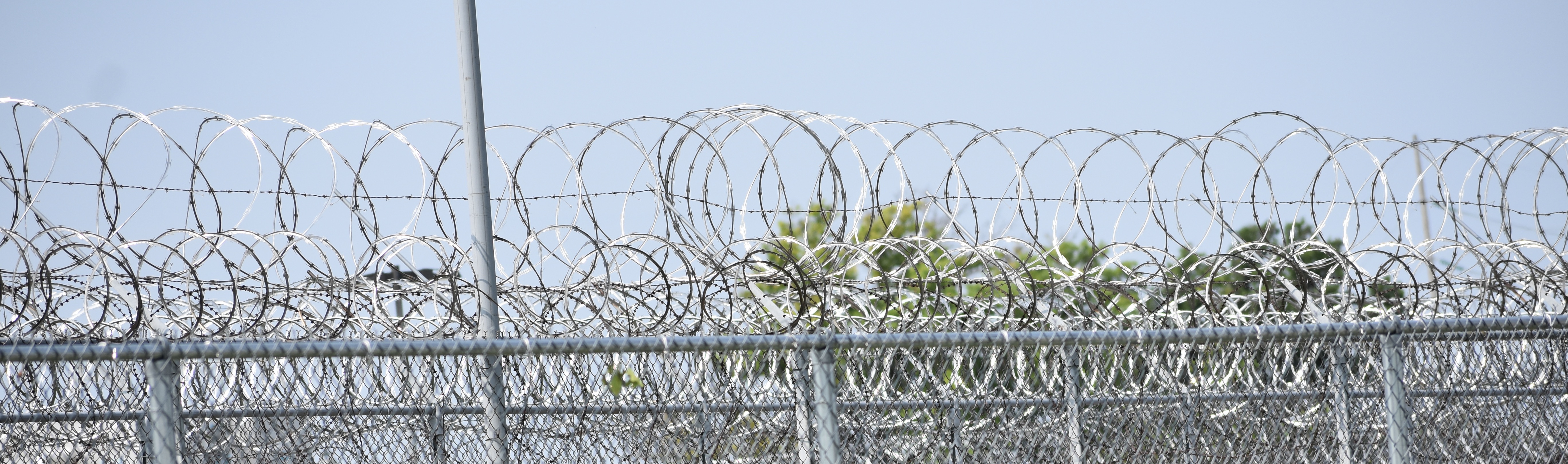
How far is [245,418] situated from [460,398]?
100cm

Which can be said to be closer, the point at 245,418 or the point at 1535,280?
the point at 245,418

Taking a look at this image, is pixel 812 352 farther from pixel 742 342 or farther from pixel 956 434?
pixel 956 434

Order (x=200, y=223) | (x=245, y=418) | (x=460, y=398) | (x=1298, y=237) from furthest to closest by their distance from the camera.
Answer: (x=1298, y=237), (x=200, y=223), (x=245, y=418), (x=460, y=398)

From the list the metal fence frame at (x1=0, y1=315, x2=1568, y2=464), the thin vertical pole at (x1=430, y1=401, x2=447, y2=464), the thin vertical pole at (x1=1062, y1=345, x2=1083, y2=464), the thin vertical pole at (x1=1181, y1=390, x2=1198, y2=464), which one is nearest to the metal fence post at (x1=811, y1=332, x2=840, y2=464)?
the metal fence frame at (x1=0, y1=315, x2=1568, y2=464)

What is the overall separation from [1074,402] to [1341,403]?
4.25 feet

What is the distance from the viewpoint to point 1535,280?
6.04 m

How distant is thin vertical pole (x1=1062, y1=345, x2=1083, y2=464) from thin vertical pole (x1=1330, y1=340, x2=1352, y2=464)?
3.34 feet

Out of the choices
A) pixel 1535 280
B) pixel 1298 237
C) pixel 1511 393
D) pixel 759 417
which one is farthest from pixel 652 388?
pixel 1298 237

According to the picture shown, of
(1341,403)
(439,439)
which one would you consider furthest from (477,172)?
(1341,403)

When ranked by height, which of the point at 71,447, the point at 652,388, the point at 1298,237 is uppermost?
the point at 652,388

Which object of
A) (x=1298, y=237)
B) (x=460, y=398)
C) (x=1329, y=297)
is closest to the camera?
(x=460, y=398)

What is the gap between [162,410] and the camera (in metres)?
3.29

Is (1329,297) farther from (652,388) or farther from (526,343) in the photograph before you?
(526,343)

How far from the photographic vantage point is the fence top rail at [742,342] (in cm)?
326
